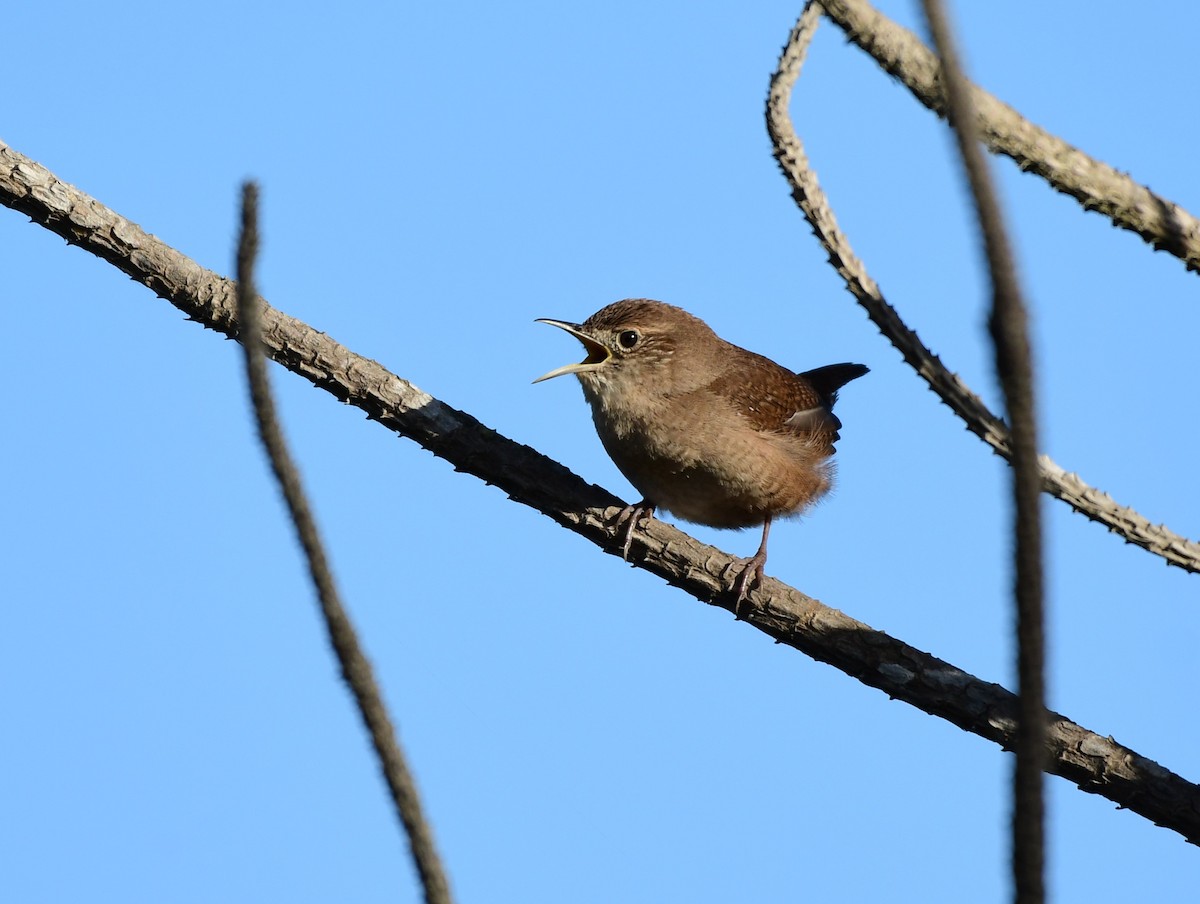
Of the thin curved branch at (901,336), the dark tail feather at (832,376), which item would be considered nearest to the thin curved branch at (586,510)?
the thin curved branch at (901,336)

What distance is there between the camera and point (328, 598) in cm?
124

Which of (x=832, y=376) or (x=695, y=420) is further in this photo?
(x=832, y=376)

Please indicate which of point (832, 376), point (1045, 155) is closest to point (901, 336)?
point (1045, 155)

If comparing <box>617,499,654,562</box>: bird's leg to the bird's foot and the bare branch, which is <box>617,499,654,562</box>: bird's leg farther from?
the bare branch

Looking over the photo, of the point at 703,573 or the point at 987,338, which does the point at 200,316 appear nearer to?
the point at 703,573

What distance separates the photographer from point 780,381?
5.74 m

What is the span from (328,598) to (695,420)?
3.92 meters

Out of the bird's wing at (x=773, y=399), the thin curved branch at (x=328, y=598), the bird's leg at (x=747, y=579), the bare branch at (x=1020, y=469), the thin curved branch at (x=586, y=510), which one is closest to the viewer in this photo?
the bare branch at (x=1020, y=469)

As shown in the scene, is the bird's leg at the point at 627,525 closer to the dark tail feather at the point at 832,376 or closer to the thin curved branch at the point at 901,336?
the thin curved branch at the point at 901,336

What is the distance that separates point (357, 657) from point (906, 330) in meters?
2.00

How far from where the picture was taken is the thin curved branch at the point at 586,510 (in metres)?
3.49

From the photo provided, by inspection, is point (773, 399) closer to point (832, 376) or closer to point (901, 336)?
point (832, 376)

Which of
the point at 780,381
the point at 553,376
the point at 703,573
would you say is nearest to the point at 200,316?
the point at 553,376

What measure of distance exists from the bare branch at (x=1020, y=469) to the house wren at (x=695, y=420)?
134 inches
